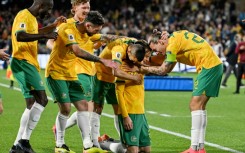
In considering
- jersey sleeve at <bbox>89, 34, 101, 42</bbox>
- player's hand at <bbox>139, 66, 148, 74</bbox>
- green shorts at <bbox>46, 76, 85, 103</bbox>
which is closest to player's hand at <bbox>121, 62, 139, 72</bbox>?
player's hand at <bbox>139, 66, 148, 74</bbox>

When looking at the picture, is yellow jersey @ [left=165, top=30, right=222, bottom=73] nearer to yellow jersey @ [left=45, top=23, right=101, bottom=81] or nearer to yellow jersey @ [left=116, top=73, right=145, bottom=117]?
yellow jersey @ [left=116, top=73, right=145, bottom=117]

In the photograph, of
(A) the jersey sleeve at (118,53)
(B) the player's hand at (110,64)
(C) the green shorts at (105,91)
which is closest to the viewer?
(B) the player's hand at (110,64)

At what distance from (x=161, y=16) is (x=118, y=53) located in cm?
3848

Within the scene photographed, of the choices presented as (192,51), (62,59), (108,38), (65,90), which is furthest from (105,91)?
(192,51)

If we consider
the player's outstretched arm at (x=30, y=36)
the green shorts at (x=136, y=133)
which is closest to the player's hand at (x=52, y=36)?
the player's outstretched arm at (x=30, y=36)

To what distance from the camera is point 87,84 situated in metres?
12.6

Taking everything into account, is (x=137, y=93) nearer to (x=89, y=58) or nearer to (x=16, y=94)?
(x=89, y=58)

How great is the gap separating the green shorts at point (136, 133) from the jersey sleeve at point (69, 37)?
1267mm

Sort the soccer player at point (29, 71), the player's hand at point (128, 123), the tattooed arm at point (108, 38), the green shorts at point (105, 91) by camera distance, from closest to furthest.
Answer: the player's hand at point (128, 123)
the soccer player at point (29, 71)
the tattooed arm at point (108, 38)
the green shorts at point (105, 91)

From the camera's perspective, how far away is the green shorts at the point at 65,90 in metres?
11.1

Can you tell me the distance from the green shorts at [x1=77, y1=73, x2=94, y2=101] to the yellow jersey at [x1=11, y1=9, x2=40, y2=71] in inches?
37.3

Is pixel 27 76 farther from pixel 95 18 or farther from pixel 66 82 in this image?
pixel 95 18

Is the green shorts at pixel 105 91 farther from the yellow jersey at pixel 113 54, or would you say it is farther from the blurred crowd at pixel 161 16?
the blurred crowd at pixel 161 16

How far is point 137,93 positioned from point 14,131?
414 cm
